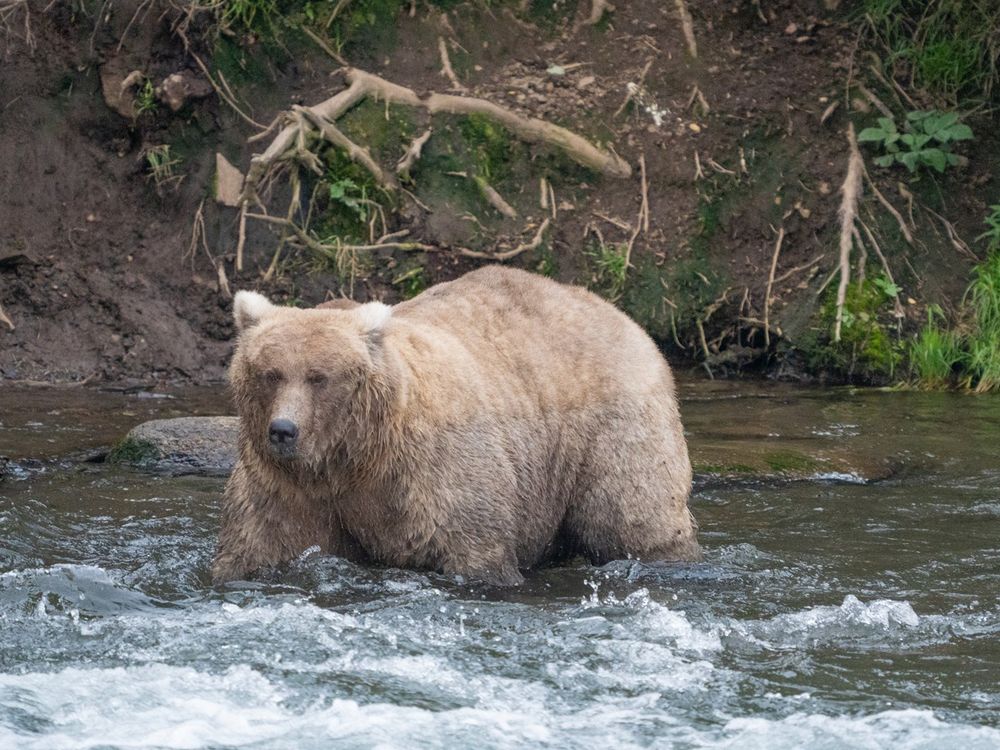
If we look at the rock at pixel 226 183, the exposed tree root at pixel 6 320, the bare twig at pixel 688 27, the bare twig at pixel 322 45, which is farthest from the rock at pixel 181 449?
the bare twig at pixel 688 27

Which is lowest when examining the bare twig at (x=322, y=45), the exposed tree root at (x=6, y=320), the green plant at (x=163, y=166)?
the exposed tree root at (x=6, y=320)

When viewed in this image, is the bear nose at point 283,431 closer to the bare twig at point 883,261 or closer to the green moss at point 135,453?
the green moss at point 135,453

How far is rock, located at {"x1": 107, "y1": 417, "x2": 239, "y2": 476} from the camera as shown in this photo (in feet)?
30.5

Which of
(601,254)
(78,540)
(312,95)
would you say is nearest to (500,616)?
(78,540)

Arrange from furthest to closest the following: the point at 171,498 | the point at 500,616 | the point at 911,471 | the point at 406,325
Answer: the point at 911,471 < the point at 171,498 < the point at 406,325 < the point at 500,616

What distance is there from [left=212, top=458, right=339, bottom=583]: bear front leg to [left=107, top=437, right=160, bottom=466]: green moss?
2815 millimetres

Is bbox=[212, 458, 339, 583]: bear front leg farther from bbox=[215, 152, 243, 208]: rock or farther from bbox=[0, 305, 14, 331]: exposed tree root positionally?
bbox=[215, 152, 243, 208]: rock

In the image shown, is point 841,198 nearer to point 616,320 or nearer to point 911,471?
point 911,471

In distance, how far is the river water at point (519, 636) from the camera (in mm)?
5184

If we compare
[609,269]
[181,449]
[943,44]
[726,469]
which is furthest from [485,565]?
[943,44]

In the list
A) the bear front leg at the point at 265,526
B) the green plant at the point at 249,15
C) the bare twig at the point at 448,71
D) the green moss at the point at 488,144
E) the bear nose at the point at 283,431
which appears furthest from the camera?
the bare twig at the point at 448,71

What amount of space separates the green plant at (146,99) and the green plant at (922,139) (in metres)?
5.57

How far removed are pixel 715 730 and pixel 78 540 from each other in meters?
3.79

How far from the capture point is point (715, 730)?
516 cm
